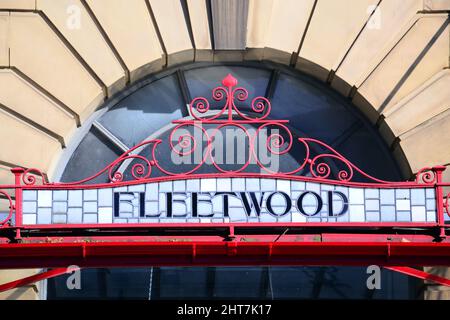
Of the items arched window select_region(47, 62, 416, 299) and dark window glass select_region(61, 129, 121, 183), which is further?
dark window glass select_region(61, 129, 121, 183)

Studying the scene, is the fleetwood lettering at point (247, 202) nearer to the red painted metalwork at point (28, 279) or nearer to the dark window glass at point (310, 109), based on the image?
the red painted metalwork at point (28, 279)

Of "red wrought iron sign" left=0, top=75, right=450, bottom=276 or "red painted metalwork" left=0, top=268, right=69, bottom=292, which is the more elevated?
"red wrought iron sign" left=0, top=75, right=450, bottom=276

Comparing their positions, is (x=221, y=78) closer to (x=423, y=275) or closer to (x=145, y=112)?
(x=145, y=112)

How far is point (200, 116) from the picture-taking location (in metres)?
17.9

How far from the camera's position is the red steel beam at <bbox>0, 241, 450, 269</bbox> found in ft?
46.0

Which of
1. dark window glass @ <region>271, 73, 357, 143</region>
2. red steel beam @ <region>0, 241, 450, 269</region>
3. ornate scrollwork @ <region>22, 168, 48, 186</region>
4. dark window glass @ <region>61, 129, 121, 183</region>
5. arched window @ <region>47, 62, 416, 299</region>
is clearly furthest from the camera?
dark window glass @ <region>271, 73, 357, 143</region>

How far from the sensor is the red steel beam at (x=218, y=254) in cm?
1402

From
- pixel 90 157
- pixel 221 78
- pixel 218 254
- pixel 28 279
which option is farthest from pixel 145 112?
pixel 218 254

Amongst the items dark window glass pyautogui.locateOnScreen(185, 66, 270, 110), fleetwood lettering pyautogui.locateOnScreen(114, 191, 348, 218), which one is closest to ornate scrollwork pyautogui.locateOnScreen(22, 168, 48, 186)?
fleetwood lettering pyautogui.locateOnScreen(114, 191, 348, 218)

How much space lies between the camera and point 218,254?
14.2 metres

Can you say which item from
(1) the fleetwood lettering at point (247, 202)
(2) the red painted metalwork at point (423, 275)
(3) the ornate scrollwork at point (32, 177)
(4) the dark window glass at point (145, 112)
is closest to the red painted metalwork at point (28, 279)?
(1) the fleetwood lettering at point (247, 202)

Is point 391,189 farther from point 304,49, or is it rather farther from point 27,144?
point 27,144

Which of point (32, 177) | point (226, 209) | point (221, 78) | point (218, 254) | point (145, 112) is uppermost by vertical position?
point (221, 78)

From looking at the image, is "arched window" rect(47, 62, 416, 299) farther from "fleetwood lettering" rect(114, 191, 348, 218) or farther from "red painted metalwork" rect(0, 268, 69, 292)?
"fleetwood lettering" rect(114, 191, 348, 218)
